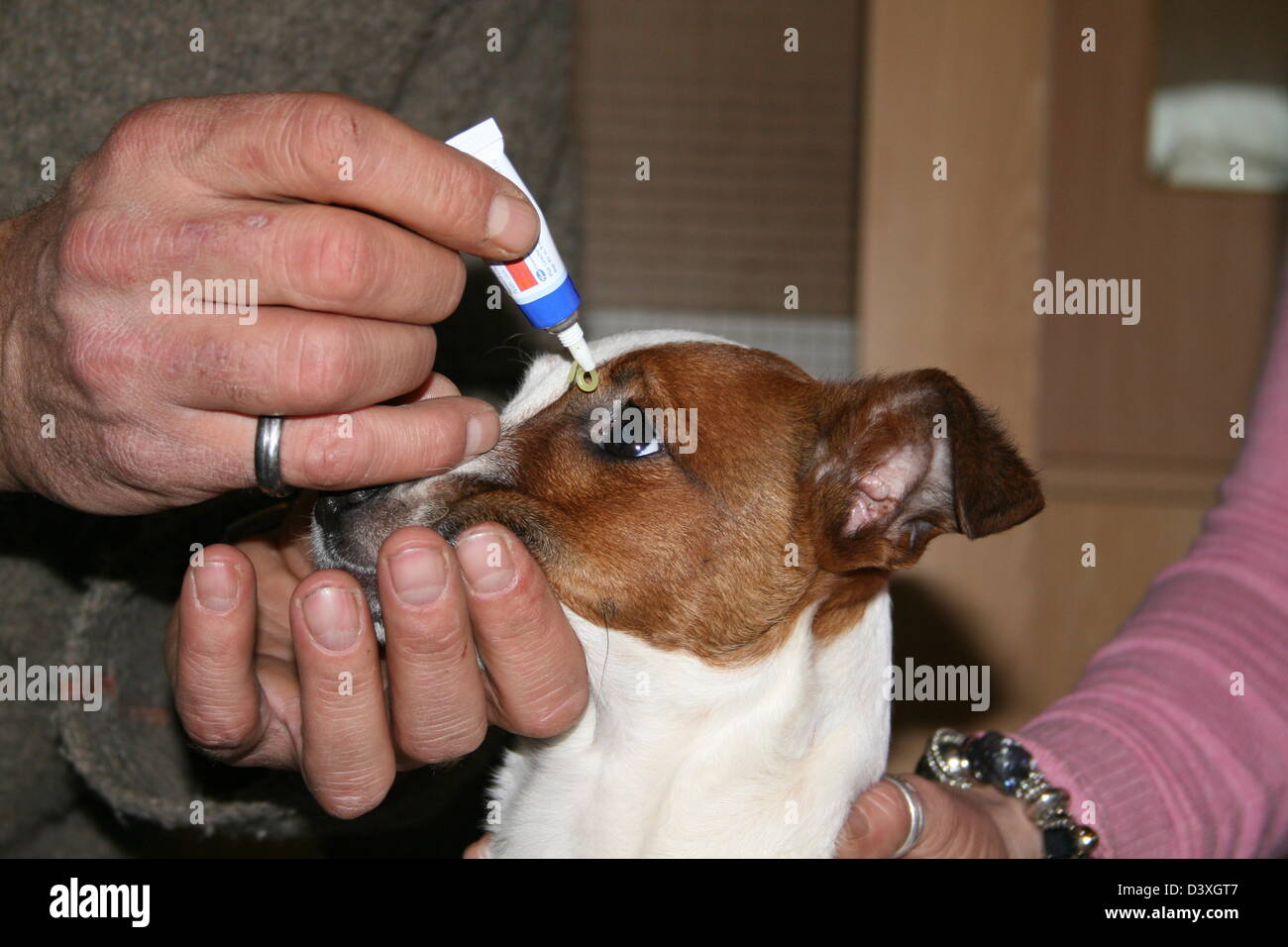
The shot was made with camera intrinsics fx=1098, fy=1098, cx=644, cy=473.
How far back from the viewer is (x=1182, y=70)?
378cm

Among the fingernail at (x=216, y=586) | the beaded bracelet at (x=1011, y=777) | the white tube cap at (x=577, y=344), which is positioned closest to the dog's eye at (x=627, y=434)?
the white tube cap at (x=577, y=344)

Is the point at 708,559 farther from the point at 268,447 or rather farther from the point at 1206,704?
the point at 1206,704

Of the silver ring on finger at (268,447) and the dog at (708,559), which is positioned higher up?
the silver ring on finger at (268,447)

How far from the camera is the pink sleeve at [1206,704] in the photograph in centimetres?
192

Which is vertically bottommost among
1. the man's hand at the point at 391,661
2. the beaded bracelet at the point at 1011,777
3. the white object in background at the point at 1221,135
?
the beaded bracelet at the point at 1011,777

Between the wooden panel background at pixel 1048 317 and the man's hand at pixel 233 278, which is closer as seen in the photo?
the man's hand at pixel 233 278

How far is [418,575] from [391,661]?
0.16 metres

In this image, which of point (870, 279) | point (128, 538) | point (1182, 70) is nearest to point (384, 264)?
point (128, 538)

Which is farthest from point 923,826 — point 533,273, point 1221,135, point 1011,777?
point 1221,135

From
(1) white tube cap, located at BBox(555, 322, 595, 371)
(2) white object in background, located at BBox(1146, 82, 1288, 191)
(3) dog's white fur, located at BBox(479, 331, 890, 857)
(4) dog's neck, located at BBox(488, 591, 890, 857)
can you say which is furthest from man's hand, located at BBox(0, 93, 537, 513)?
(2) white object in background, located at BBox(1146, 82, 1288, 191)

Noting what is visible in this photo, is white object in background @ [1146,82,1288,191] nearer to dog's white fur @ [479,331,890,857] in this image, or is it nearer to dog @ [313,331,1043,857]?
dog @ [313,331,1043,857]

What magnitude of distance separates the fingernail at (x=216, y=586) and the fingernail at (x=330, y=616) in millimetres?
103

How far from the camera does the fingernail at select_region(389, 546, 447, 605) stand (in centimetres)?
140

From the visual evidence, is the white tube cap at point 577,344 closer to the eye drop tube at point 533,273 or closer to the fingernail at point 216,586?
the eye drop tube at point 533,273
